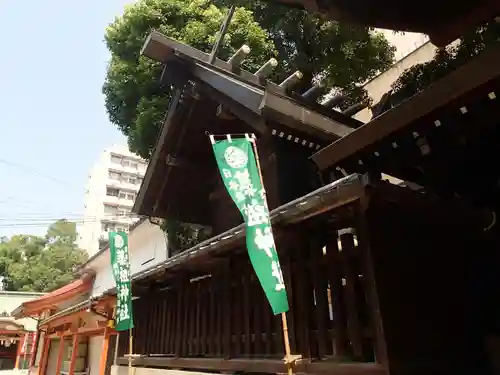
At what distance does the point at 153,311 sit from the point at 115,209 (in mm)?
57719

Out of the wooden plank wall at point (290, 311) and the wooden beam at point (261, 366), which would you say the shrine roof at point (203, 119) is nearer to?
the wooden plank wall at point (290, 311)

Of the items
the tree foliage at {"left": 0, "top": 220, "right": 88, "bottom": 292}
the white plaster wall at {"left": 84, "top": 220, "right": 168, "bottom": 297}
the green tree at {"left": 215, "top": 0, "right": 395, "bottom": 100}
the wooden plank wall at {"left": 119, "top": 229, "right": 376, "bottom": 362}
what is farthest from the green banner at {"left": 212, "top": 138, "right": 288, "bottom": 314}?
the tree foliage at {"left": 0, "top": 220, "right": 88, "bottom": 292}

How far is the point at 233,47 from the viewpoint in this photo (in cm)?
1267

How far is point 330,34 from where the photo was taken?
Answer: 40.3 ft

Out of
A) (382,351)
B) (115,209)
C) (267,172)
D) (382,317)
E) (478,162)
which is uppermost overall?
(115,209)

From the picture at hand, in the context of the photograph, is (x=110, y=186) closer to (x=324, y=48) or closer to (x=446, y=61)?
(x=324, y=48)

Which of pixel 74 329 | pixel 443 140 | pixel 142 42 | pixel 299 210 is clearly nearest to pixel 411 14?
pixel 443 140

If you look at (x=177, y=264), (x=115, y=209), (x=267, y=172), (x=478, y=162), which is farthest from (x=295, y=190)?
(x=115, y=209)

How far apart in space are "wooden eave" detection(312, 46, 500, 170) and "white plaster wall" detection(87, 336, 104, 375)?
19.0m

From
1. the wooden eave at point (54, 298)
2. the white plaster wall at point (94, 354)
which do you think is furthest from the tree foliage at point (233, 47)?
the wooden eave at point (54, 298)

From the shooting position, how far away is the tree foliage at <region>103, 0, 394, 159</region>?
1237cm

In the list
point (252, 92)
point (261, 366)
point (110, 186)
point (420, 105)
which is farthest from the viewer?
point (110, 186)

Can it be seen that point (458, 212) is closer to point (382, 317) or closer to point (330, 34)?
point (382, 317)

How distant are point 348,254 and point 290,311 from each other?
4.04 feet
